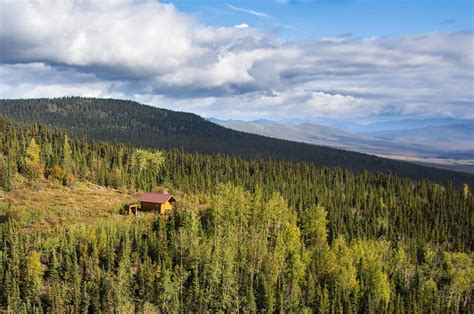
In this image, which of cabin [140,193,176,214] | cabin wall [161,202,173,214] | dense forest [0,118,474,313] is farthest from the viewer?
cabin wall [161,202,173,214]

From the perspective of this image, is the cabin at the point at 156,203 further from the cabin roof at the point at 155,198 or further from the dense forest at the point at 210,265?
the dense forest at the point at 210,265

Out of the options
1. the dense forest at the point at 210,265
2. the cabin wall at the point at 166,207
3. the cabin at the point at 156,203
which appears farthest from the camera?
the cabin wall at the point at 166,207

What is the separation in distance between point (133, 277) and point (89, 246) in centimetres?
1354

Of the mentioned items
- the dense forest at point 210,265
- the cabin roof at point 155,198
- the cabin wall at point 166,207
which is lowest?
the dense forest at point 210,265

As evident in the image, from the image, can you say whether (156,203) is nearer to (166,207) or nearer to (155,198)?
(155,198)

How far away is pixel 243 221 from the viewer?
501 feet

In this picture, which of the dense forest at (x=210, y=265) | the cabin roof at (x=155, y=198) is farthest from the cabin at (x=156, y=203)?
the dense forest at (x=210, y=265)

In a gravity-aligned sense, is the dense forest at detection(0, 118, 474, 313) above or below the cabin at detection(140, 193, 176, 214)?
below

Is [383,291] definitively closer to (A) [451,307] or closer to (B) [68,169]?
(A) [451,307]

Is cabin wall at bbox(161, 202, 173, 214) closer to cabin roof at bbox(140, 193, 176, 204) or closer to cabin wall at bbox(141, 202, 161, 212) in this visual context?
cabin wall at bbox(141, 202, 161, 212)

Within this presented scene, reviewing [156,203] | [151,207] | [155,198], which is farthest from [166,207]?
[151,207]

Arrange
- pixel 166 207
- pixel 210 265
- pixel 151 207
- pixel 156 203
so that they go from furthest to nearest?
pixel 166 207
pixel 151 207
pixel 156 203
pixel 210 265

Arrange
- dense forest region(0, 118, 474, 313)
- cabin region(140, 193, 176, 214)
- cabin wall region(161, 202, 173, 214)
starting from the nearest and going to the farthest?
1. dense forest region(0, 118, 474, 313)
2. cabin region(140, 193, 176, 214)
3. cabin wall region(161, 202, 173, 214)

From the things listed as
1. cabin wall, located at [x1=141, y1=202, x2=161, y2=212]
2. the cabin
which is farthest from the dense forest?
cabin wall, located at [x1=141, y1=202, x2=161, y2=212]
